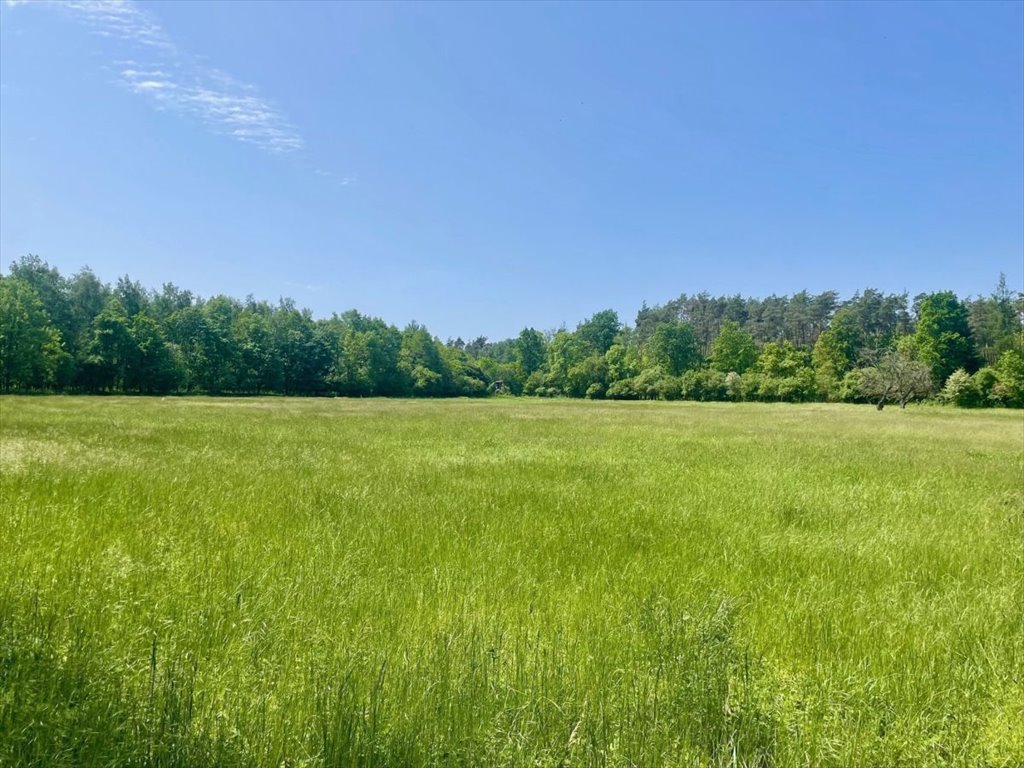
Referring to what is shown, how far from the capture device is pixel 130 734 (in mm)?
2314

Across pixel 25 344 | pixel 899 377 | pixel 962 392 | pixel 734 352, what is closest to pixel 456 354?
pixel 734 352

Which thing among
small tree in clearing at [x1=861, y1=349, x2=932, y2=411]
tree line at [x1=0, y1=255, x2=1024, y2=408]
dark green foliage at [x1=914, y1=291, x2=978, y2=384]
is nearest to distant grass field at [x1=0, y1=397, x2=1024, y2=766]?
small tree in clearing at [x1=861, y1=349, x2=932, y2=411]

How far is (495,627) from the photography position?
367 cm

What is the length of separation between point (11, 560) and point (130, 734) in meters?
3.66

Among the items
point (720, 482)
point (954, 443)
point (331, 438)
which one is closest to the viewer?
point (720, 482)

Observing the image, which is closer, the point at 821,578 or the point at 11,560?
the point at 11,560

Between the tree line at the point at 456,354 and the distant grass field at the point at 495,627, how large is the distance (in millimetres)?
61710

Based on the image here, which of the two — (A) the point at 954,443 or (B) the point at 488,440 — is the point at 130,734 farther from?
(A) the point at 954,443

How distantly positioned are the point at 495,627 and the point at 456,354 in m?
123

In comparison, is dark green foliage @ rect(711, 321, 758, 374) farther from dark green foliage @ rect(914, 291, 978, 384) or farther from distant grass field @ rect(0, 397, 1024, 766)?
distant grass field @ rect(0, 397, 1024, 766)

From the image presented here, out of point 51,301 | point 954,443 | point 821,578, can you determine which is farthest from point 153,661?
point 51,301

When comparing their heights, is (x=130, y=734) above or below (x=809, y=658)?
above

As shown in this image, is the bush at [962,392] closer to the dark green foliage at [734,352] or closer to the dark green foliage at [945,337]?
the dark green foliage at [945,337]

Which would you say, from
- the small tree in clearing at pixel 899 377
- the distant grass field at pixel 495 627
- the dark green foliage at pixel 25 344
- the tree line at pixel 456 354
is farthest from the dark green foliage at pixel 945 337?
the dark green foliage at pixel 25 344
